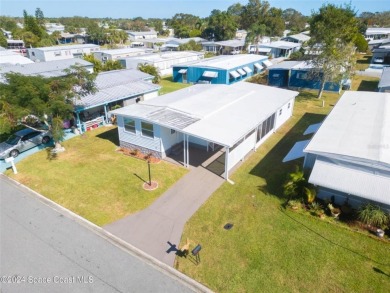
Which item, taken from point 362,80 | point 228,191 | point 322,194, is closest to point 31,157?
point 228,191

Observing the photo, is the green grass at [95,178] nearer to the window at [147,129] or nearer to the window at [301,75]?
the window at [147,129]

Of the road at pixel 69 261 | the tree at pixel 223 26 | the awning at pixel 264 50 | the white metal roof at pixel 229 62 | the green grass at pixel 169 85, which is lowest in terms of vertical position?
the road at pixel 69 261

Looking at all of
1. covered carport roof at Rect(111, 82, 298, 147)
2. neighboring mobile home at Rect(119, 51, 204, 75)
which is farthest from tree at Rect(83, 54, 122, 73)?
covered carport roof at Rect(111, 82, 298, 147)

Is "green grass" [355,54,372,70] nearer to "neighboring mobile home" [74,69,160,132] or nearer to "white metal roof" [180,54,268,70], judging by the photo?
"white metal roof" [180,54,268,70]

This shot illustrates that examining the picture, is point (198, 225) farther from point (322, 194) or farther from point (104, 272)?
point (322, 194)

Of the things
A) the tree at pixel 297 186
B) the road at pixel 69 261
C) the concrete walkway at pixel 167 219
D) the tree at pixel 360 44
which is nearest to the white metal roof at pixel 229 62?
the tree at pixel 360 44

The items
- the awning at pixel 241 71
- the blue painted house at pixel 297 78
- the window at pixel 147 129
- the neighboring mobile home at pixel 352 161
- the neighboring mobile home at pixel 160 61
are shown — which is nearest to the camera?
the neighboring mobile home at pixel 352 161
